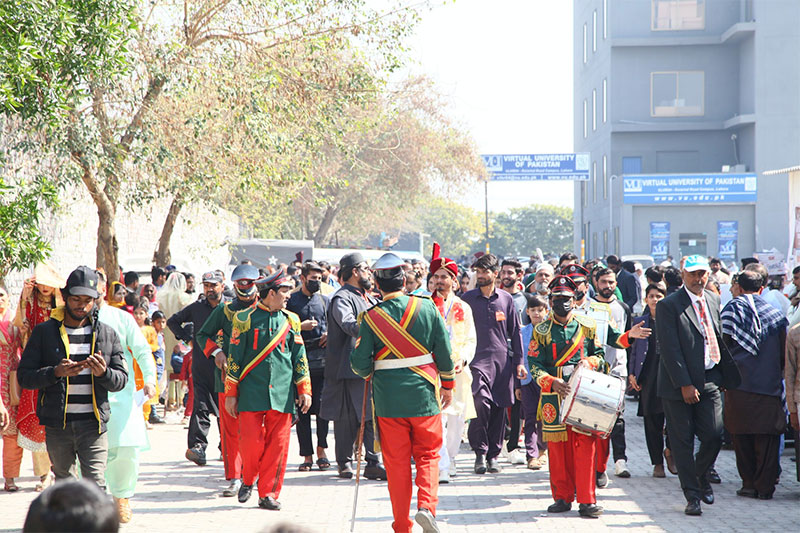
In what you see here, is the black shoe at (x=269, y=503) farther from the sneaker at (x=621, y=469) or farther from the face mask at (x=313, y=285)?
the sneaker at (x=621, y=469)

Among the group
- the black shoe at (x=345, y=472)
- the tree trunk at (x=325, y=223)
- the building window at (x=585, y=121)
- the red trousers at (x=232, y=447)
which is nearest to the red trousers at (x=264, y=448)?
the red trousers at (x=232, y=447)

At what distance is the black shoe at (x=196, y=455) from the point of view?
410 inches

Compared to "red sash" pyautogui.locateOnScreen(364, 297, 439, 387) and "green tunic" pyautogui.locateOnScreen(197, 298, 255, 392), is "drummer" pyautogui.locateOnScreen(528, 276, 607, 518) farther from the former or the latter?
"green tunic" pyautogui.locateOnScreen(197, 298, 255, 392)

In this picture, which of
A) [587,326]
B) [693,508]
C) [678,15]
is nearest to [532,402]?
[587,326]

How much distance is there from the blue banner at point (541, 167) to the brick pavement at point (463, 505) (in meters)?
44.4

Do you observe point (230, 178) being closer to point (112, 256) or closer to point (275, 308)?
point (112, 256)

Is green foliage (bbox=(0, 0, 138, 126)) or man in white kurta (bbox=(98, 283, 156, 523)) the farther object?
green foliage (bbox=(0, 0, 138, 126))

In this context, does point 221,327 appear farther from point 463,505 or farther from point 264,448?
point 463,505

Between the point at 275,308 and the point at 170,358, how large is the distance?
701 cm

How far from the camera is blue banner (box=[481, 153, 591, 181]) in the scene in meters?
54.2

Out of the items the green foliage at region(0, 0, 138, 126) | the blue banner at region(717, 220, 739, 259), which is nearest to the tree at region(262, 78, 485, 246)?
the blue banner at region(717, 220, 739, 259)

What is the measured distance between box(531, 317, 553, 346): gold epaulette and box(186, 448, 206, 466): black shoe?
397 cm

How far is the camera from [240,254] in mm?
32469

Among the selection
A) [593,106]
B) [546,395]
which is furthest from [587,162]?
[546,395]
